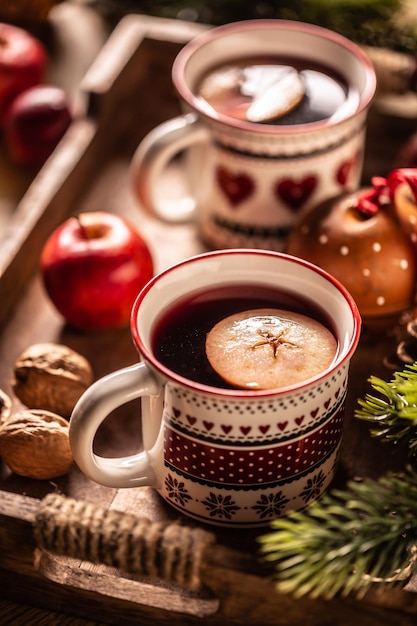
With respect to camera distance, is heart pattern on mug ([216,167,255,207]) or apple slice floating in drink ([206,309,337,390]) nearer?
apple slice floating in drink ([206,309,337,390])

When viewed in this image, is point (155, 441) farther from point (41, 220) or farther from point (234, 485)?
point (41, 220)

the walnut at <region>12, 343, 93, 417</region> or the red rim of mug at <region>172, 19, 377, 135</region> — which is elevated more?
the red rim of mug at <region>172, 19, 377, 135</region>

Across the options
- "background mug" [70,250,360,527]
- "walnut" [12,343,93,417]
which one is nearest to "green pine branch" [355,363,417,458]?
"background mug" [70,250,360,527]

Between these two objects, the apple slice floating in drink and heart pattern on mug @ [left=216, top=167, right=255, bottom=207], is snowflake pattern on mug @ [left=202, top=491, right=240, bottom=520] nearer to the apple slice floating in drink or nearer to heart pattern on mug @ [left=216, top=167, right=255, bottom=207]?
the apple slice floating in drink

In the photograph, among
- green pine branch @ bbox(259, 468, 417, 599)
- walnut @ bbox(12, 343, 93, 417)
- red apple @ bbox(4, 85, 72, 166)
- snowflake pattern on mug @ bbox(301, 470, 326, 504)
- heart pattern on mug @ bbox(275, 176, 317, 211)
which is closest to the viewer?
green pine branch @ bbox(259, 468, 417, 599)

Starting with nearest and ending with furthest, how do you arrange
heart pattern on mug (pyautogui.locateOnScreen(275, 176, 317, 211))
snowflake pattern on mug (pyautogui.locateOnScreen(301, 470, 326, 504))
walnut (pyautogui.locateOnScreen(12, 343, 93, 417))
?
snowflake pattern on mug (pyautogui.locateOnScreen(301, 470, 326, 504)) → walnut (pyautogui.locateOnScreen(12, 343, 93, 417)) → heart pattern on mug (pyautogui.locateOnScreen(275, 176, 317, 211))

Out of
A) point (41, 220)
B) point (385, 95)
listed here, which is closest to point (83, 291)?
point (41, 220)
